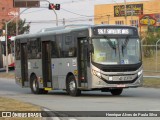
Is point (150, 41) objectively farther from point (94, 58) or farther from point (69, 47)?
point (94, 58)

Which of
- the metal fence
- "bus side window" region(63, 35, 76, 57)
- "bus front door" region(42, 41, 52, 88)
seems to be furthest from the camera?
the metal fence

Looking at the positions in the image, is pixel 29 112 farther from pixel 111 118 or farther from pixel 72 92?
pixel 72 92

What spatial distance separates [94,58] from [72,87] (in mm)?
2145

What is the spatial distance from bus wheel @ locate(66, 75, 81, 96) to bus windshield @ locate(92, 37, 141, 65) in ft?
5.96

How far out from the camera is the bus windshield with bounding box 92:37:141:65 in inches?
831

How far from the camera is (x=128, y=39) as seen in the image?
21.8 metres

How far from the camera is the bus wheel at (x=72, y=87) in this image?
22.2 metres

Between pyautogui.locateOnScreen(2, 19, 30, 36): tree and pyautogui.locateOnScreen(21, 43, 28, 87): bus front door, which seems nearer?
pyautogui.locateOnScreen(21, 43, 28, 87): bus front door

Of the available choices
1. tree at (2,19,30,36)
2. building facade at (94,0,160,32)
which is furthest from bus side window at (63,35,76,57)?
building facade at (94,0,160,32)

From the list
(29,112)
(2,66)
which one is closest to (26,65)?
(29,112)

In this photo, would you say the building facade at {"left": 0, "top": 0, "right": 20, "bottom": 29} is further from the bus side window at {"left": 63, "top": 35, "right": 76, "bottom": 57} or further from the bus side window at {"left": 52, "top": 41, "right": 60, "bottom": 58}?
the bus side window at {"left": 63, "top": 35, "right": 76, "bottom": 57}

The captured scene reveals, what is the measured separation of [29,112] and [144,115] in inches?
130

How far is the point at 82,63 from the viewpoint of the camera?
21.9m

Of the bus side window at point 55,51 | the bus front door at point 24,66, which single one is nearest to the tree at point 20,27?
the bus front door at point 24,66
